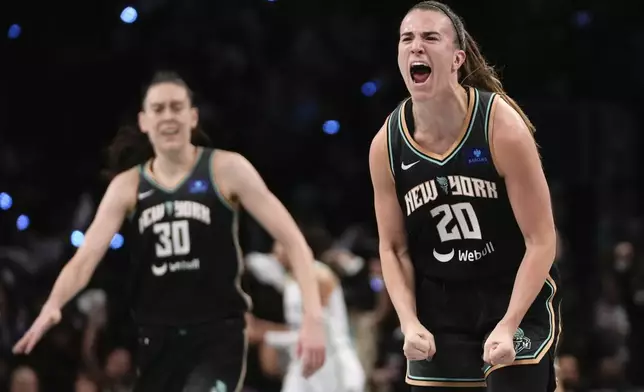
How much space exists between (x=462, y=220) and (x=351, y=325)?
6.08 metres

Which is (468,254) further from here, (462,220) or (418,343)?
(418,343)

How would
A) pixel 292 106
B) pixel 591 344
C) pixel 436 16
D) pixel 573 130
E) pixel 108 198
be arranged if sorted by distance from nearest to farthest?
pixel 436 16 → pixel 108 198 → pixel 591 344 → pixel 292 106 → pixel 573 130

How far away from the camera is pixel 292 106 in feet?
36.7

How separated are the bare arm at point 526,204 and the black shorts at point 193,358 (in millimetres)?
1842

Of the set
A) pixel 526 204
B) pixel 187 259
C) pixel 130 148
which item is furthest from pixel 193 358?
pixel 526 204

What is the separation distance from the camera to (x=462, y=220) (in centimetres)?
414

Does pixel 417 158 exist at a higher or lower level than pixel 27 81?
lower

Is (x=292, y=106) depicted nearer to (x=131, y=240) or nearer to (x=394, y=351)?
(x=394, y=351)

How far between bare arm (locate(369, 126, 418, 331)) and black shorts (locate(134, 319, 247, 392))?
4.50 feet

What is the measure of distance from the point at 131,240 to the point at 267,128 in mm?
5362

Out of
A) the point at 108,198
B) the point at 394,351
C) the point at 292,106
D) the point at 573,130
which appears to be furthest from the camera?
the point at 573,130

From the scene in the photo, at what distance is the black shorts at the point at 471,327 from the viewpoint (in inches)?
162

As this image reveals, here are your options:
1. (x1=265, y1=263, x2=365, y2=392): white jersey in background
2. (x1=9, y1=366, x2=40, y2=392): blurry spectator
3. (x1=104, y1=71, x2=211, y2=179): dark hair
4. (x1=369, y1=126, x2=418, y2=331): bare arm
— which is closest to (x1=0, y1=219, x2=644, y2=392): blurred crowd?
(x1=9, y1=366, x2=40, y2=392): blurry spectator

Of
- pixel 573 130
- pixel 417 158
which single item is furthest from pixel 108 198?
pixel 573 130
